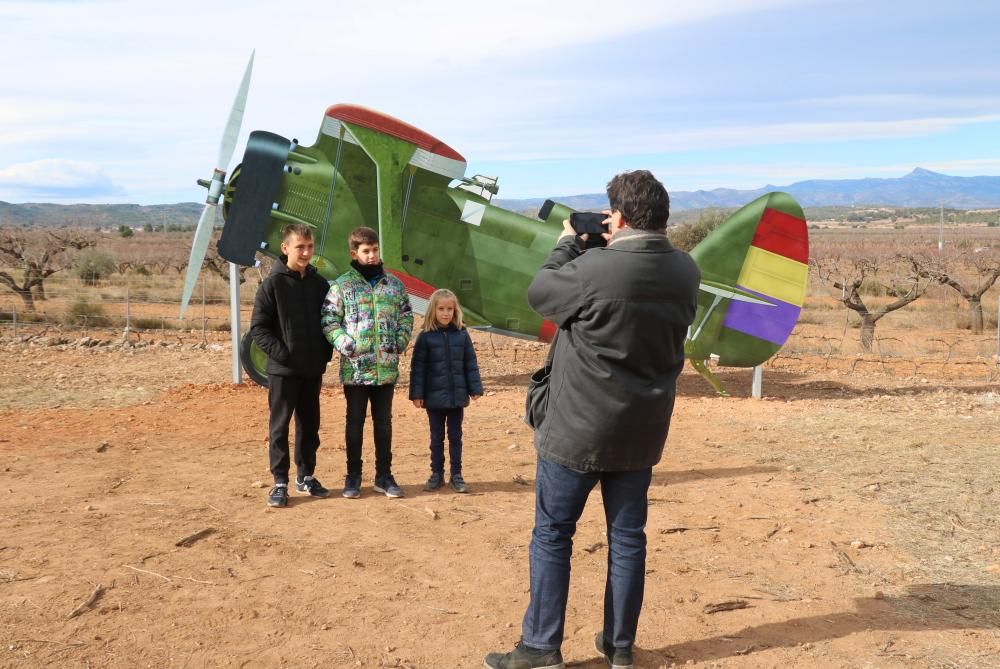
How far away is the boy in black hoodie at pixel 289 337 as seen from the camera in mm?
5621

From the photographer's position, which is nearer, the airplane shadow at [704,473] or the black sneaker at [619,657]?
the black sneaker at [619,657]

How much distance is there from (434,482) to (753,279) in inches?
242

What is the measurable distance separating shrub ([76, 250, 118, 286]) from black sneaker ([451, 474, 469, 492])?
2581cm

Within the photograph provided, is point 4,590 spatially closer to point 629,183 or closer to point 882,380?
point 629,183

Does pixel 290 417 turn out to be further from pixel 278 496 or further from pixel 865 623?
pixel 865 623

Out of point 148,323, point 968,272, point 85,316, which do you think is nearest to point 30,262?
point 148,323

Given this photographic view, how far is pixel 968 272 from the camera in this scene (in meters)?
35.2

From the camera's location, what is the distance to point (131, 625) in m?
3.84

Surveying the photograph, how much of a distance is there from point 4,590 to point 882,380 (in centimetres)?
1231

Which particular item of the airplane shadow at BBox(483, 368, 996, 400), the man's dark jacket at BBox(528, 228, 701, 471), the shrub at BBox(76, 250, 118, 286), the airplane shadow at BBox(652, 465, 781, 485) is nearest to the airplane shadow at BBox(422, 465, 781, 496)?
the airplane shadow at BBox(652, 465, 781, 485)

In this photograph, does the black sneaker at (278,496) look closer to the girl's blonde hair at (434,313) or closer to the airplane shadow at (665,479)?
the airplane shadow at (665,479)

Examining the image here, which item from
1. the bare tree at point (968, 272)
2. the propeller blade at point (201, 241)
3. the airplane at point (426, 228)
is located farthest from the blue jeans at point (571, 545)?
the bare tree at point (968, 272)

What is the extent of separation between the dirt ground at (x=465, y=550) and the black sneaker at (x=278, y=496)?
0.11 metres

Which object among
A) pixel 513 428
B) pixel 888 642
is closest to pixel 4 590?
pixel 888 642
